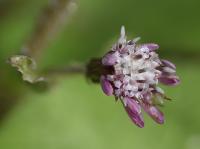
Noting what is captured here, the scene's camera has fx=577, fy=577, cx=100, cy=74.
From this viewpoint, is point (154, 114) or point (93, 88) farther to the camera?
point (93, 88)

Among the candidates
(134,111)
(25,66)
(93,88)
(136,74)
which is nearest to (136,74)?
(136,74)

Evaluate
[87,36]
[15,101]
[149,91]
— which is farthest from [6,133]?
[149,91]

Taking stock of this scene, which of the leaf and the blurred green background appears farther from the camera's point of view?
the blurred green background

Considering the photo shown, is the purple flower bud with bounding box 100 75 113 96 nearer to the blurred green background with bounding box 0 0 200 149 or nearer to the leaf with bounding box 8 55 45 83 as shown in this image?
the leaf with bounding box 8 55 45 83

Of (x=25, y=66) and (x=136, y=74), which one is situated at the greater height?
(x=25, y=66)

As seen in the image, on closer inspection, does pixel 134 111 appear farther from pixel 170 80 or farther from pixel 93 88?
pixel 93 88

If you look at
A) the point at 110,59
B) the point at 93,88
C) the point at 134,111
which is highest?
the point at 93,88

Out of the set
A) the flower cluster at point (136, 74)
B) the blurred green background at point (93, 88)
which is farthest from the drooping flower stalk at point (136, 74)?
the blurred green background at point (93, 88)

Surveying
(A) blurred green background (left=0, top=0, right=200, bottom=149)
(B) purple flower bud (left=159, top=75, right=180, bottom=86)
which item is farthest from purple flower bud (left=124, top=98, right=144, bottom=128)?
(A) blurred green background (left=0, top=0, right=200, bottom=149)
